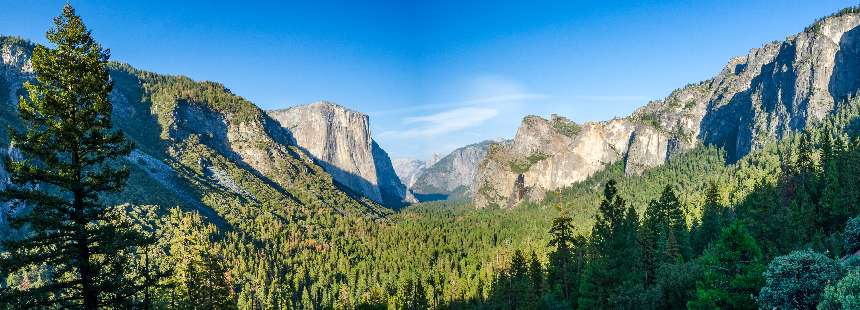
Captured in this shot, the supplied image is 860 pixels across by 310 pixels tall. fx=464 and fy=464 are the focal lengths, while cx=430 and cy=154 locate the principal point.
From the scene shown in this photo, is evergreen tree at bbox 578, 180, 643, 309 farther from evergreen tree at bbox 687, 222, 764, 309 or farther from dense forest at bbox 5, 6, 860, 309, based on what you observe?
evergreen tree at bbox 687, 222, 764, 309

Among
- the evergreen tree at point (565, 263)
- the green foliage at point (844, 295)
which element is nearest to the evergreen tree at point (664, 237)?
the evergreen tree at point (565, 263)

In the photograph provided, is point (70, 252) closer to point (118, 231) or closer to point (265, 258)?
point (118, 231)

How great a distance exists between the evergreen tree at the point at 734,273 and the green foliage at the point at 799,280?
272 centimetres

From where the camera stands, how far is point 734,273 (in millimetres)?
27484

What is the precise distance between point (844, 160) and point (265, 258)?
494ft

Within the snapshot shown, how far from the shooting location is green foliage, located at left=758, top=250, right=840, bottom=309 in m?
22.9

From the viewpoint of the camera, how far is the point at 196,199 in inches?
7446

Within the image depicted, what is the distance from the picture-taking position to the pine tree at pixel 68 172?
19.9 metres

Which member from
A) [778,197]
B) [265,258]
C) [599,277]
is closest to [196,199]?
[265,258]

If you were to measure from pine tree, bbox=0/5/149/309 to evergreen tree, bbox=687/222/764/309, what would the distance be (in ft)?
103

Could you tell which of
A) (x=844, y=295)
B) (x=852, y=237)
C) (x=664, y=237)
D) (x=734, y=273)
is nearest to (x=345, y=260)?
(x=664, y=237)

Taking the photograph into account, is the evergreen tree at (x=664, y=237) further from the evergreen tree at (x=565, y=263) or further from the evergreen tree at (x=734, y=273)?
the evergreen tree at (x=734, y=273)

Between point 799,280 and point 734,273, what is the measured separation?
4.32m

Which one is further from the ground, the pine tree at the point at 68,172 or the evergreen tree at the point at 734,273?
the pine tree at the point at 68,172
